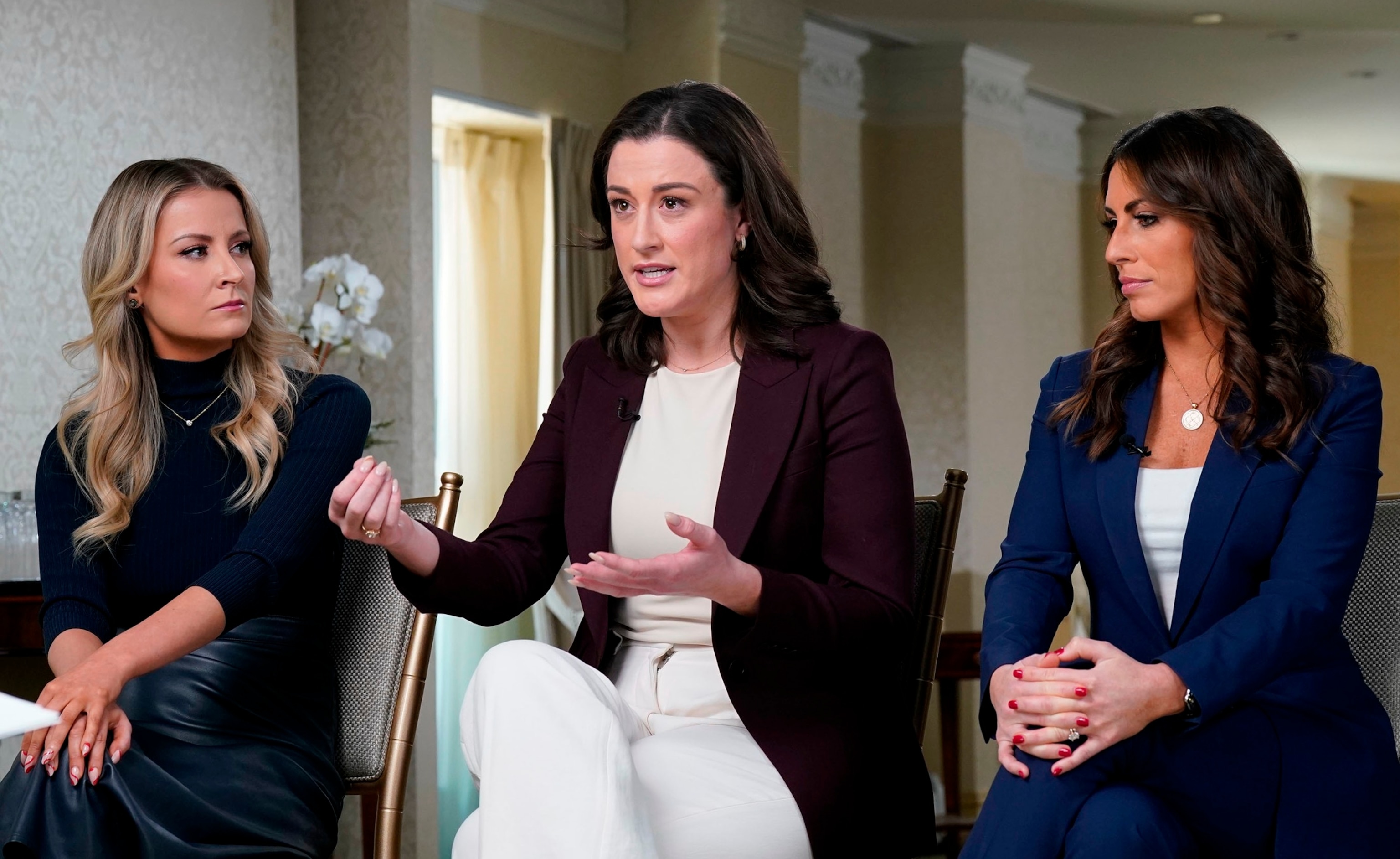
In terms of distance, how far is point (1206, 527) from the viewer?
5.98ft

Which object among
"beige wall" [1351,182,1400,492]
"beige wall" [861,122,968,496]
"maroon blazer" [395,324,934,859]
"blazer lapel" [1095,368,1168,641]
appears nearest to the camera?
"maroon blazer" [395,324,934,859]

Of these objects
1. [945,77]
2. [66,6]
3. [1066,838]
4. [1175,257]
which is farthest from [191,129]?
[945,77]

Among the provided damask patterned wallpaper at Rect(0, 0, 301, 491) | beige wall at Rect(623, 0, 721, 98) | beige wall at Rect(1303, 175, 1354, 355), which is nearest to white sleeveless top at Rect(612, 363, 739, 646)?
damask patterned wallpaper at Rect(0, 0, 301, 491)

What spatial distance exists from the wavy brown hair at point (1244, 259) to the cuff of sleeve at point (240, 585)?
116cm

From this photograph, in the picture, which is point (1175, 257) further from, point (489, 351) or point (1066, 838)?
point (489, 351)

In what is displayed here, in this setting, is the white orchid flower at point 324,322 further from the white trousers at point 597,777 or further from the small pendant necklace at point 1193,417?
the small pendant necklace at point 1193,417

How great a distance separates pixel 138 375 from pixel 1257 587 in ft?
5.52

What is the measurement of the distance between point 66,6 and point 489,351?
7.53ft

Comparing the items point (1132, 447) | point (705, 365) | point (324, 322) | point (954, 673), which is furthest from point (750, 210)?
point (954, 673)

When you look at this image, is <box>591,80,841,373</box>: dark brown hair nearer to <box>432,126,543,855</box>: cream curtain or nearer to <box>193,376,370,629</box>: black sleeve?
<box>193,376,370,629</box>: black sleeve

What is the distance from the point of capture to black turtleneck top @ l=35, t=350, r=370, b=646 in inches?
82.7

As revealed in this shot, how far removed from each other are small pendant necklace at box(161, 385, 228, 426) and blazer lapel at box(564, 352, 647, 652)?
0.61 meters

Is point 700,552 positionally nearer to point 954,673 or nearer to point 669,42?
point 954,673

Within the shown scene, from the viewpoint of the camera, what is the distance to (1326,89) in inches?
323
